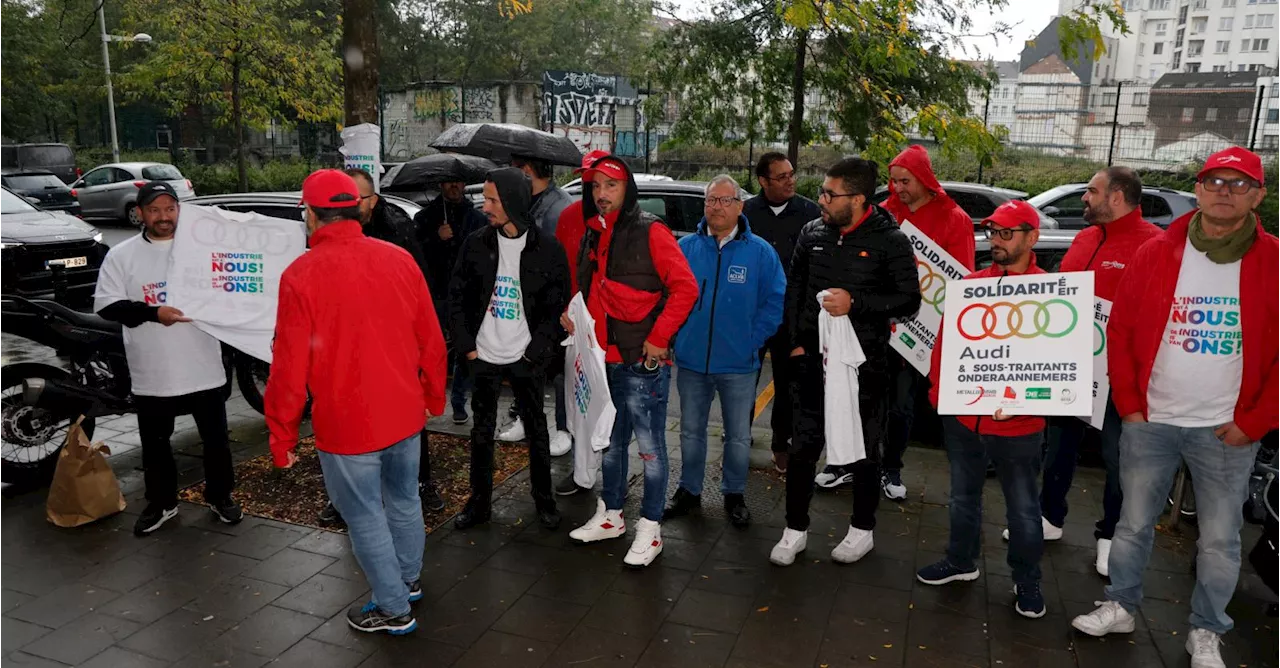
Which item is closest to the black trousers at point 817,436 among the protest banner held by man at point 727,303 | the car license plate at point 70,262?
the protest banner held by man at point 727,303

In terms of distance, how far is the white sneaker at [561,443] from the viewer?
643 centimetres

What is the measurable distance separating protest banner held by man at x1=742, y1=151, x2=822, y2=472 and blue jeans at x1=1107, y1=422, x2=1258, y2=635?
82.4 inches

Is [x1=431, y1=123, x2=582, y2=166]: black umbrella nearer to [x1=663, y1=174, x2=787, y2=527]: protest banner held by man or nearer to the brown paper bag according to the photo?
[x1=663, y1=174, x2=787, y2=527]: protest banner held by man

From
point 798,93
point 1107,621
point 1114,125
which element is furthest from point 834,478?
point 1114,125

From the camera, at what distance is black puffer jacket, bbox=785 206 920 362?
14.3 feet

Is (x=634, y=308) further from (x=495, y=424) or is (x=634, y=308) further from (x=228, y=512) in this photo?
(x=228, y=512)

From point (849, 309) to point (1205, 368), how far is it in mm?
1483

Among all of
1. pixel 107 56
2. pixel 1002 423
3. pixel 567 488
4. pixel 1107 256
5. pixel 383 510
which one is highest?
pixel 107 56

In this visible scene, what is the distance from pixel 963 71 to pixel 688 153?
11457mm

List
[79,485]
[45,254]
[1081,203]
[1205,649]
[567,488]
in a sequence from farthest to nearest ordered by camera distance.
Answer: [1081,203], [45,254], [567,488], [79,485], [1205,649]

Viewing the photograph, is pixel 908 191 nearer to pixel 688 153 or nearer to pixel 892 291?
pixel 892 291

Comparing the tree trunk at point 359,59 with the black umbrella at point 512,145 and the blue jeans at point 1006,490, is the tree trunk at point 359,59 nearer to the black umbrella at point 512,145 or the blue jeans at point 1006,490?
the black umbrella at point 512,145

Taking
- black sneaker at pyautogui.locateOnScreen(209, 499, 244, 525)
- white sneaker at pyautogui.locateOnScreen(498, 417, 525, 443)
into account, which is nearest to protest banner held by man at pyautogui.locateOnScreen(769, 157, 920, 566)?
white sneaker at pyautogui.locateOnScreen(498, 417, 525, 443)

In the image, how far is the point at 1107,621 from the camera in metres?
3.99
